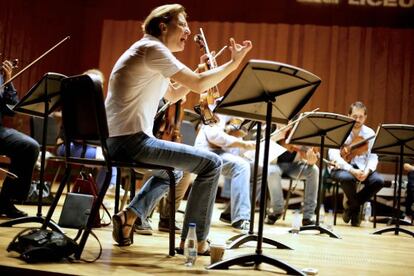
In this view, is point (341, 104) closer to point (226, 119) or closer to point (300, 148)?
point (300, 148)

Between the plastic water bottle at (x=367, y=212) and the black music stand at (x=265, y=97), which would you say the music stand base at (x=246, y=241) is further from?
the plastic water bottle at (x=367, y=212)

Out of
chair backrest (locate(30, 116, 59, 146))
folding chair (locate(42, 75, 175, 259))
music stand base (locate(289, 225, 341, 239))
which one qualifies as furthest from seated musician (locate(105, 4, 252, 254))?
chair backrest (locate(30, 116, 59, 146))

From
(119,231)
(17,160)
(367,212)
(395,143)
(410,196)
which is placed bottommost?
(367,212)

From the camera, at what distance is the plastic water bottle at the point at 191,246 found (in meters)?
2.66

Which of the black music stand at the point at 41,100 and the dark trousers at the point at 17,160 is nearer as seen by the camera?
the black music stand at the point at 41,100

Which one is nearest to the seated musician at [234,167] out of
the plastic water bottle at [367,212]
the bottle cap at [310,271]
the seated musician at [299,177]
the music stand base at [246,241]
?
the seated musician at [299,177]

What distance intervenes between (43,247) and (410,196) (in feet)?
16.8

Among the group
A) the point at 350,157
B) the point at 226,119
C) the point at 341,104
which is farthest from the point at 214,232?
the point at 341,104

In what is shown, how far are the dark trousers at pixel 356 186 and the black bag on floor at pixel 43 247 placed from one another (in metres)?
3.86

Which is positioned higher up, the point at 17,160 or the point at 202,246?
the point at 17,160

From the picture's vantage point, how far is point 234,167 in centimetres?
464

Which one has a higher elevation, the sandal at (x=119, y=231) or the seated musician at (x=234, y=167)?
the seated musician at (x=234, y=167)

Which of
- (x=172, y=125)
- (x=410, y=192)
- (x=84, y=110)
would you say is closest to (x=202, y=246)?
(x=84, y=110)

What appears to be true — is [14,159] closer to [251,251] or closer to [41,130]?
[41,130]
